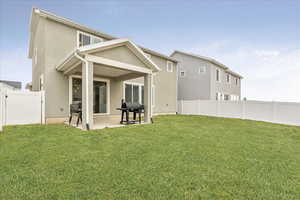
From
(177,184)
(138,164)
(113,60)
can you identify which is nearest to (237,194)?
(177,184)

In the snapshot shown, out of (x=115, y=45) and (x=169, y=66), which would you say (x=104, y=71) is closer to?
(x=115, y=45)

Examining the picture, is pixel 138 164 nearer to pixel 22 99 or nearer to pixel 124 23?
pixel 22 99

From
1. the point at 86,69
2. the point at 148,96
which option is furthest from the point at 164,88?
the point at 86,69

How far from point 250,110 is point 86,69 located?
38.5ft

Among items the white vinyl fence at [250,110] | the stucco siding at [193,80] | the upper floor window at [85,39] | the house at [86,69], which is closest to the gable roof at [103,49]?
the house at [86,69]

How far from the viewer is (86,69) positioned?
573 cm

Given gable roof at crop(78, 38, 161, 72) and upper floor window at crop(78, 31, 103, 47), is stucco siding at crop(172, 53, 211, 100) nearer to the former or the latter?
gable roof at crop(78, 38, 161, 72)

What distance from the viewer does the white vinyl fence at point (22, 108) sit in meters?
6.63

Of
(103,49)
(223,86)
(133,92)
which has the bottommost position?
(133,92)

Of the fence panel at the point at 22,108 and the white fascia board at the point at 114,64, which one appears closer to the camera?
the white fascia board at the point at 114,64

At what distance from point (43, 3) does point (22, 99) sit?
23.1 ft

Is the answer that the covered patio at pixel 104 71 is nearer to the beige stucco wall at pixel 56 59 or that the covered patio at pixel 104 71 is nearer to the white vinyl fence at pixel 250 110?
the beige stucco wall at pixel 56 59

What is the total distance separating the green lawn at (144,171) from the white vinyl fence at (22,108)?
10.7ft

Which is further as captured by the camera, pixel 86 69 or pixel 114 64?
pixel 114 64
